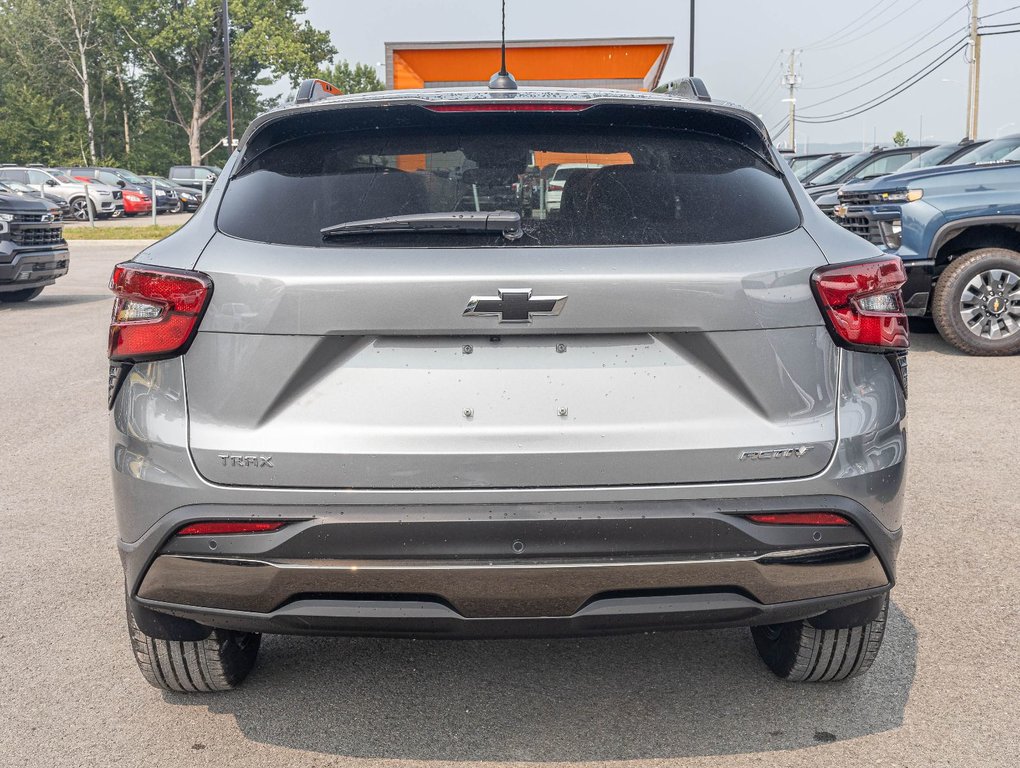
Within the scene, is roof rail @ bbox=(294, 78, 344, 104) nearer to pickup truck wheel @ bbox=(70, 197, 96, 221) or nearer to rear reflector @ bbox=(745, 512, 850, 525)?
rear reflector @ bbox=(745, 512, 850, 525)

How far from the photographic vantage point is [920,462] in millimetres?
Answer: 6375

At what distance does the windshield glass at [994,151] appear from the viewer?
40.5ft

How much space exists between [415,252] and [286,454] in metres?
0.56

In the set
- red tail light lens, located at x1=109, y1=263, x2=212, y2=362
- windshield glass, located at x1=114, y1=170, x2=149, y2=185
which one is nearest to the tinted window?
red tail light lens, located at x1=109, y1=263, x2=212, y2=362

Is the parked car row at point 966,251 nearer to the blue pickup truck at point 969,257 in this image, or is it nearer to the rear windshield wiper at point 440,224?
the blue pickup truck at point 969,257

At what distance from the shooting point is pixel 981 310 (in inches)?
398

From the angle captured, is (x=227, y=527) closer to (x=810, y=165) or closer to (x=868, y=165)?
(x=868, y=165)

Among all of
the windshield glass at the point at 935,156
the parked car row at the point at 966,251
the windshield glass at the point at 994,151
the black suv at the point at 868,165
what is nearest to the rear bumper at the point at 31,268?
the parked car row at the point at 966,251

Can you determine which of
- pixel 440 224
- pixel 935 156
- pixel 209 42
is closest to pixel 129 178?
pixel 209 42

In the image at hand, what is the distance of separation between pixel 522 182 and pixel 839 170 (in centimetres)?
2077

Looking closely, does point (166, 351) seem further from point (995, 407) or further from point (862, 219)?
point (862, 219)

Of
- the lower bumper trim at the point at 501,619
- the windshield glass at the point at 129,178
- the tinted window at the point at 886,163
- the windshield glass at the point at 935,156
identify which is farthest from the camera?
the windshield glass at the point at 129,178

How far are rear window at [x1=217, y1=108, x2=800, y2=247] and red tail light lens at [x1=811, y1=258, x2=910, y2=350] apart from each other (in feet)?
0.63

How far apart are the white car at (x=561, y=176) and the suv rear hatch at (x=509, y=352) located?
0.06 m
